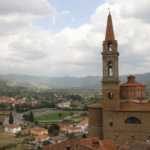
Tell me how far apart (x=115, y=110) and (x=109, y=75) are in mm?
4989

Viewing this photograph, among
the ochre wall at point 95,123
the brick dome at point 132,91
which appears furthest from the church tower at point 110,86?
the brick dome at point 132,91

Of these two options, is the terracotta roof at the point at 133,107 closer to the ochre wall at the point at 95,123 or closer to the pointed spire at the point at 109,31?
the ochre wall at the point at 95,123

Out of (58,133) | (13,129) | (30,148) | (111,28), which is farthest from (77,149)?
(13,129)

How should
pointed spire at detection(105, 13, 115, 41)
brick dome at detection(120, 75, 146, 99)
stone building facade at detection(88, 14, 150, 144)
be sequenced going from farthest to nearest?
1. brick dome at detection(120, 75, 146, 99)
2. pointed spire at detection(105, 13, 115, 41)
3. stone building facade at detection(88, 14, 150, 144)

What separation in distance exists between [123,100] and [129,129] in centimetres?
473

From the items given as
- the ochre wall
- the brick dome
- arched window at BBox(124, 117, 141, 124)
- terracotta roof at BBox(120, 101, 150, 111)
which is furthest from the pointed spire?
arched window at BBox(124, 117, 141, 124)

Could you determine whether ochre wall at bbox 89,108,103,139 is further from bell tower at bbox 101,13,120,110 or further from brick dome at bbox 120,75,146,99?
brick dome at bbox 120,75,146,99

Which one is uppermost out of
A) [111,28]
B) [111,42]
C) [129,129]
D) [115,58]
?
[111,28]

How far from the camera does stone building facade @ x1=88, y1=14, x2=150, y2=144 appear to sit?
97.5 ft

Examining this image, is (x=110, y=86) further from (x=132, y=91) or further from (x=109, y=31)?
(x=109, y=31)

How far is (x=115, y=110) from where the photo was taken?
99.2 ft

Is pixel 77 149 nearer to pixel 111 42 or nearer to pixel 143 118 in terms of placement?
pixel 143 118

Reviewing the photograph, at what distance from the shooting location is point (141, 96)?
109ft

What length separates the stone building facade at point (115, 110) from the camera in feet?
97.5
